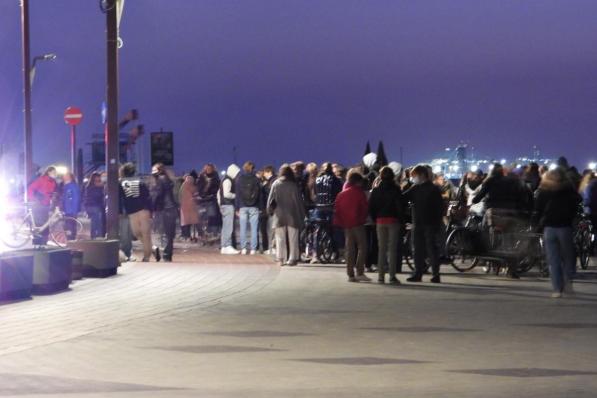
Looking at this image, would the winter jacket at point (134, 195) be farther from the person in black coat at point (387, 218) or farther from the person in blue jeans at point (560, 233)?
the person in blue jeans at point (560, 233)

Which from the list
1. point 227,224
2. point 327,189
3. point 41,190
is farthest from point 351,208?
point 41,190

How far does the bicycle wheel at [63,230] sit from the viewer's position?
2845 centimetres

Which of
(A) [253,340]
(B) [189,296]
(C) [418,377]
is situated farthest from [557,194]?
(C) [418,377]

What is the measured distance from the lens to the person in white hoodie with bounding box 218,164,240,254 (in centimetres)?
2719

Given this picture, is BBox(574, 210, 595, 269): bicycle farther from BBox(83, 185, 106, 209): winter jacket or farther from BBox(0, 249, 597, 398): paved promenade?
BBox(83, 185, 106, 209): winter jacket

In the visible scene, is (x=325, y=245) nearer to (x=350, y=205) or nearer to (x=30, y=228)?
(x=350, y=205)

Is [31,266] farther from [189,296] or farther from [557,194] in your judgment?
[557,194]

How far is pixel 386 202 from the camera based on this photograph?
19172 millimetres

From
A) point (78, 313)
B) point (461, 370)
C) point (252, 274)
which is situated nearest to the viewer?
point (461, 370)

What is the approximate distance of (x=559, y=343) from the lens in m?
11.9

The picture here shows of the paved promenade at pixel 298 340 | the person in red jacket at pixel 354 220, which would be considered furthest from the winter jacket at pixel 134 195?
the person in red jacket at pixel 354 220

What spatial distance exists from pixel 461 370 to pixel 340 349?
1.65 meters

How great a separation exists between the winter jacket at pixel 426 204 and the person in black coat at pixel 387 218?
1.06 ft

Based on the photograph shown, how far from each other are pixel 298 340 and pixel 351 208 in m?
7.47
